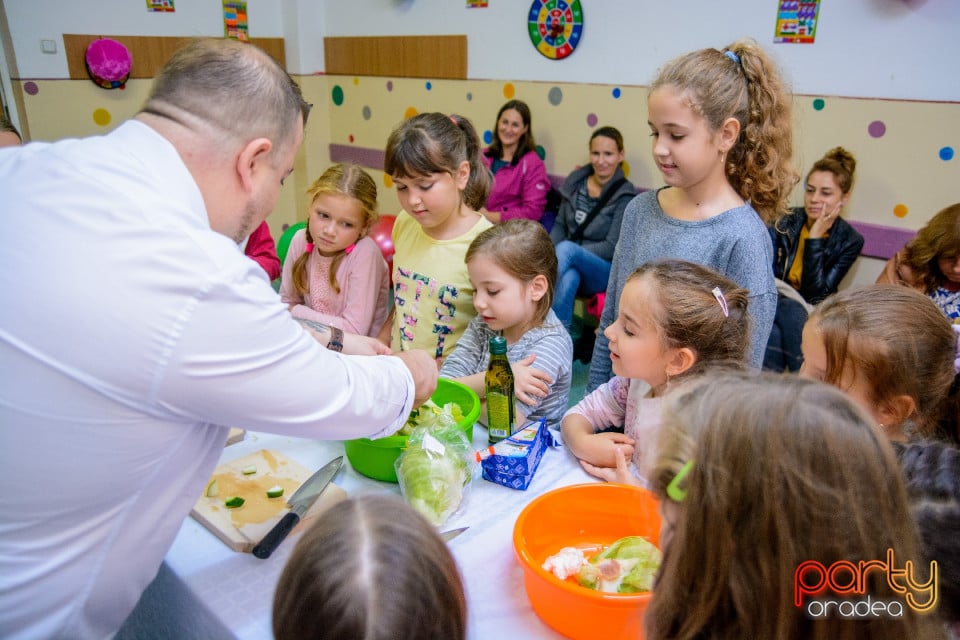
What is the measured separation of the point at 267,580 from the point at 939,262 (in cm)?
300

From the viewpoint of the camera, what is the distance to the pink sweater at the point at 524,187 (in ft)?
15.2

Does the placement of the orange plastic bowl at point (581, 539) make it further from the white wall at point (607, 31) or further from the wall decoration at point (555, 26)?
the wall decoration at point (555, 26)

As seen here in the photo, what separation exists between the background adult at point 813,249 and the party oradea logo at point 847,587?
8.85 ft

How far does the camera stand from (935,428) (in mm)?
1542

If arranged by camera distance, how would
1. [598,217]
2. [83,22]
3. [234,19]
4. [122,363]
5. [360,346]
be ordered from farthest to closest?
1. [234,19]
2. [83,22]
3. [598,217]
4. [360,346]
5. [122,363]

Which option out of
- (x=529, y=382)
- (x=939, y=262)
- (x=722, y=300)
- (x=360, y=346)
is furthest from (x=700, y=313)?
(x=939, y=262)

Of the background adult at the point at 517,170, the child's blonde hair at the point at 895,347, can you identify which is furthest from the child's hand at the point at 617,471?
the background adult at the point at 517,170

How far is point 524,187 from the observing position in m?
4.67

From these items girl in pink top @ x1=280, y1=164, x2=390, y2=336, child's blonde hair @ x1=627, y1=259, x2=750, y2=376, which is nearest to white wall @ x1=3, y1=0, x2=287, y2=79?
girl in pink top @ x1=280, y1=164, x2=390, y2=336

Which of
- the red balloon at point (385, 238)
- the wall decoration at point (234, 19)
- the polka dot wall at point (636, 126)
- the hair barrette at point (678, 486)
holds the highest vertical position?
the wall decoration at point (234, 19)

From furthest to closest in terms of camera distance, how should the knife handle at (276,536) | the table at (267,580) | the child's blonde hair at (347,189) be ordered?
the child's blonde hair at (347,189)
the knife handle at (276,536)
the table at (267,580)

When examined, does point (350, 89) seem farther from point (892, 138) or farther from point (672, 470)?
point (672, 470)

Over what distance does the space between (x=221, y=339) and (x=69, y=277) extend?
0.76 feet

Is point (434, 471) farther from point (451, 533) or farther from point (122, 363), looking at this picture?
point (122, 363)
